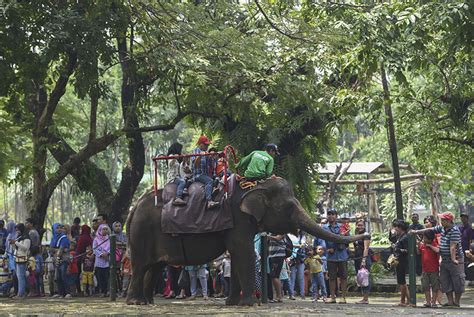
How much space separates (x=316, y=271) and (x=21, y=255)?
6683 millimetres

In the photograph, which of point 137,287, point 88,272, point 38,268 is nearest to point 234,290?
point 137,287

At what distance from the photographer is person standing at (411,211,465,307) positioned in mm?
17141

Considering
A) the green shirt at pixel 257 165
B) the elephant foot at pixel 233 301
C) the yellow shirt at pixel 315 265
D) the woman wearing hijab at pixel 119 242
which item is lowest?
the elephant foot at pixel 233 301

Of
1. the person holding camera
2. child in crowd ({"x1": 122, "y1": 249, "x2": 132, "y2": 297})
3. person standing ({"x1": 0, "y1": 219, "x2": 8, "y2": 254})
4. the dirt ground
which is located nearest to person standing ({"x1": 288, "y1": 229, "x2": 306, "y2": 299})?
the person holding camera

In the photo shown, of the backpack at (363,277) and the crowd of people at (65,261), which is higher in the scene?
the crowd of people at (65,261)

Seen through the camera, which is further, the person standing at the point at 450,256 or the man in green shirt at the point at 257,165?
the person standing at the point at 450,256

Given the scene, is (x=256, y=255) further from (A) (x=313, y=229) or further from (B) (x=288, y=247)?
(A) (x=313, y=229)

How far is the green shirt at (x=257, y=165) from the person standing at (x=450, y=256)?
2.66 metres

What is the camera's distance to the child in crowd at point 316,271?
816 inches

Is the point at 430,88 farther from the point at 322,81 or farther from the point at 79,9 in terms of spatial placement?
the point at 79,9

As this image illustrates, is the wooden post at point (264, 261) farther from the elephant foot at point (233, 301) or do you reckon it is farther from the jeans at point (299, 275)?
the jeans at point (299, 275)

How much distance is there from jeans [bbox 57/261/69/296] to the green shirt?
24.9ft

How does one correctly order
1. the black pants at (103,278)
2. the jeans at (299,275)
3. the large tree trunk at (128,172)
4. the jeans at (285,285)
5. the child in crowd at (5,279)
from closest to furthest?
1. the jeans at (285,285)
2. the jeans at (299,275)
3. the black pants at (103,278)
4. the child in crowd at (5,279)
5. the large tree trunk at (128,172)

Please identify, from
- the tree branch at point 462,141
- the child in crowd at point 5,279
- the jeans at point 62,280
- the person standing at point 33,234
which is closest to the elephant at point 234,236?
the jeans at point 62,280
